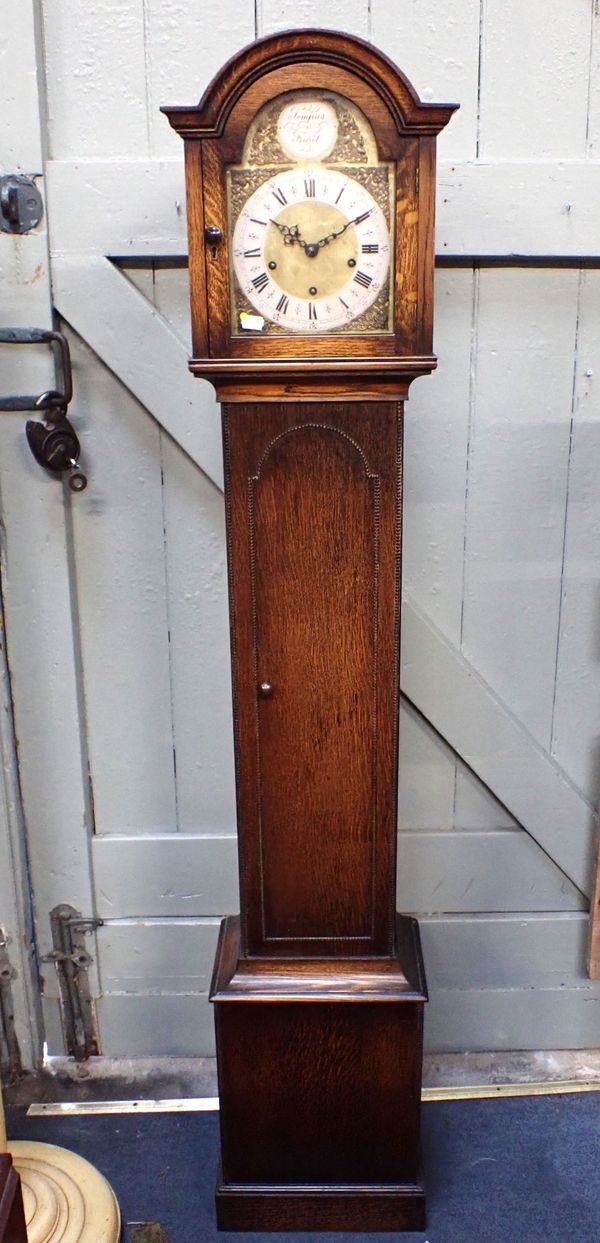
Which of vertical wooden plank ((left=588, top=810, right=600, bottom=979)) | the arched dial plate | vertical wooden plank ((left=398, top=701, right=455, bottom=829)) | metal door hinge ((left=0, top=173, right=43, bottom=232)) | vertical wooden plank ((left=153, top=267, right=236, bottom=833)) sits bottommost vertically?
vertical wooden plank ((left=588, top=810, right=600, bottom=979))

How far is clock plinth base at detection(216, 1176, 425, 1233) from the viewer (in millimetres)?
1647

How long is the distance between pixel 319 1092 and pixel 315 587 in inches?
32.8

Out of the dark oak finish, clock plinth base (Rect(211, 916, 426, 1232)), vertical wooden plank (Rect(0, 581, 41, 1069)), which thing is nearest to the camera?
the dark oak finish

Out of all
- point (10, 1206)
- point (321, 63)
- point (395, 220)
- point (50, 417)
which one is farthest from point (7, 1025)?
point (321, 63)

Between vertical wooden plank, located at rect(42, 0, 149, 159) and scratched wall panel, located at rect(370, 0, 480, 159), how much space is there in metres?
0.39

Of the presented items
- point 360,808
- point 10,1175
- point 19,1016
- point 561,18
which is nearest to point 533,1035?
point 360,808

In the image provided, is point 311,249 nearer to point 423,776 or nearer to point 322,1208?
point 423,776

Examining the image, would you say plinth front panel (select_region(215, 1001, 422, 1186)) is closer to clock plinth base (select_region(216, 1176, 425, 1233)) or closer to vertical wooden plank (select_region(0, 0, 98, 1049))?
clock plinth base (select_region(216, 1176, 425, 1233))

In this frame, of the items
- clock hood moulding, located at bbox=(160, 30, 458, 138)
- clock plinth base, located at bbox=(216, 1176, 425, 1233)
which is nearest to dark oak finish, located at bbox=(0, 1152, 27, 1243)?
clock plinth base, located at bbox=(216, 1176, 425, 1233)

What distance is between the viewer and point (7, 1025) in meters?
1.94

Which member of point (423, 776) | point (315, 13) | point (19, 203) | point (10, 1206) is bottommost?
point (10, 1206)

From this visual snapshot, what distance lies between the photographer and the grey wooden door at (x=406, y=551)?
1.61 m

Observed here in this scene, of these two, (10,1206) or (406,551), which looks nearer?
(10,1206)

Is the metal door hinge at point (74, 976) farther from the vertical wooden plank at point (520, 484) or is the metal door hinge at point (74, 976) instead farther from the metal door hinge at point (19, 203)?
the metal door hinge at point (19, 203)
